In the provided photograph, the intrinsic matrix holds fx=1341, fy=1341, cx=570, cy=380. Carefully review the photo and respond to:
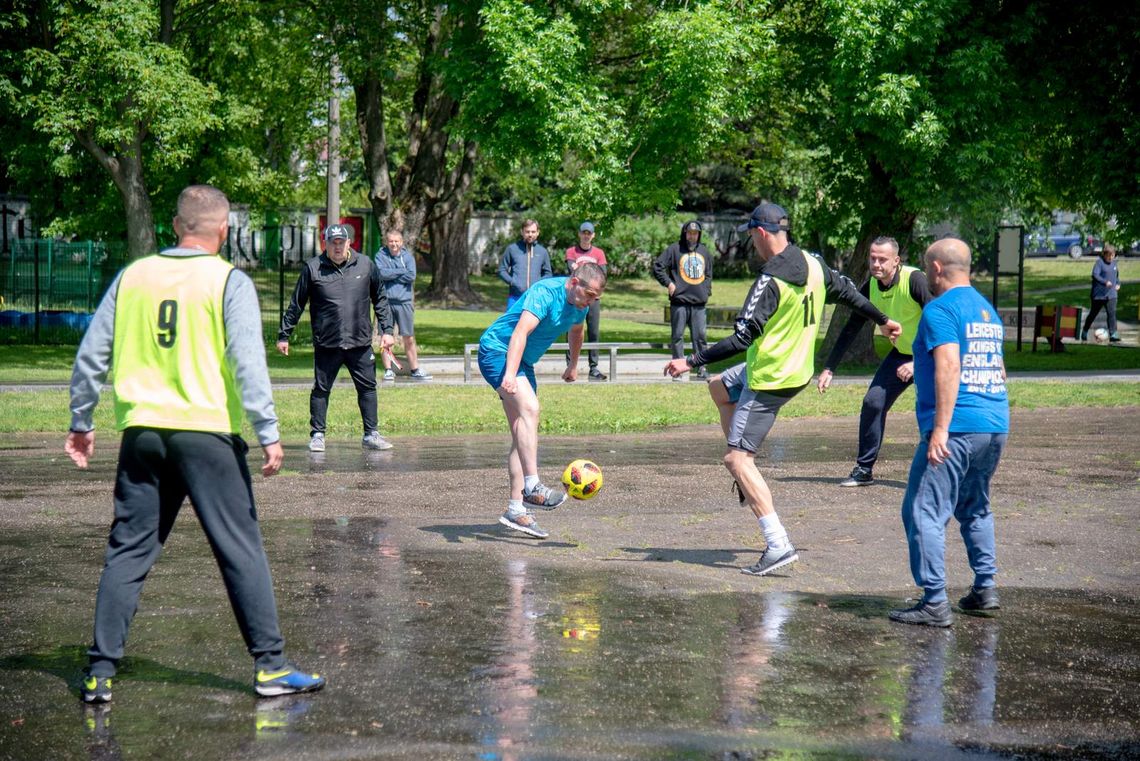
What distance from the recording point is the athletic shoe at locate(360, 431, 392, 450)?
12891 mm

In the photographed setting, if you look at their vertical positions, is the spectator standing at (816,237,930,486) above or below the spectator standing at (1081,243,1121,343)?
below

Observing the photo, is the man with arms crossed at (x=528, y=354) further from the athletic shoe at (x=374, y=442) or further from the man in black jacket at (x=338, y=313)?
the athletic shoe at (x=374, y=442)

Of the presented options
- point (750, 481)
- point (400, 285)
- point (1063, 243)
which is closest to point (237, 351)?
point (750, 481)

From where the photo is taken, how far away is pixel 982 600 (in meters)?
6.91

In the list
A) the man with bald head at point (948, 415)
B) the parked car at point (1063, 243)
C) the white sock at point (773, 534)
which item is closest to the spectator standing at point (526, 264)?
the white sock at point (773, 534)

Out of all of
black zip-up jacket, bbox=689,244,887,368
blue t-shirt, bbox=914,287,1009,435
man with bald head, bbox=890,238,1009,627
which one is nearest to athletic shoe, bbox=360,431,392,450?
black zip-up jacket, bbox=689,244,887,368

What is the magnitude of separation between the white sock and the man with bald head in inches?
40.4

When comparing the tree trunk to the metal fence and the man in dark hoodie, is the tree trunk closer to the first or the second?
the man in dark hoodie

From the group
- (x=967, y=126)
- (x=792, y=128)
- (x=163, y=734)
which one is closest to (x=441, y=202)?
(x=792, y=128)

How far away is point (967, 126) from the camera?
2056 centimetres

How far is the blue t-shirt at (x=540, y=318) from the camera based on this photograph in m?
8.34

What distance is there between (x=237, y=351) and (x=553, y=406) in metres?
11.2

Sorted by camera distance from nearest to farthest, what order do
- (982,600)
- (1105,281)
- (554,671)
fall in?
(554,671) < (982,600) < (1105,281)

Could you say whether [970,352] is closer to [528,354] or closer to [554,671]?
[554,671]
